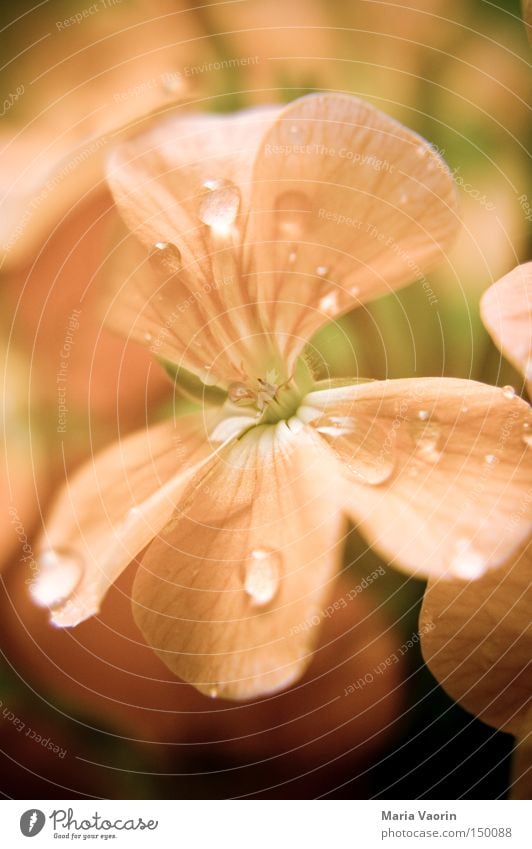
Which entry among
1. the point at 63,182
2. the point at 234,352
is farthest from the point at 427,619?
the point at 63,182

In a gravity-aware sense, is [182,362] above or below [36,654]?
above

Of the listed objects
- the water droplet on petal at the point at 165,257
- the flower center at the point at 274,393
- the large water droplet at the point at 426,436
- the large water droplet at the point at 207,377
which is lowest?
the large water droplet at the point at 426,436

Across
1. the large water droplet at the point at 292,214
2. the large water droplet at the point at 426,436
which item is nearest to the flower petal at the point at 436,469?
the large water droplet at the point at 426,436

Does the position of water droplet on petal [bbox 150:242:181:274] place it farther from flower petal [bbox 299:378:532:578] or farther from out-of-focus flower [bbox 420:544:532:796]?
out-of-focus flower [bbox 420:544:532:796]
